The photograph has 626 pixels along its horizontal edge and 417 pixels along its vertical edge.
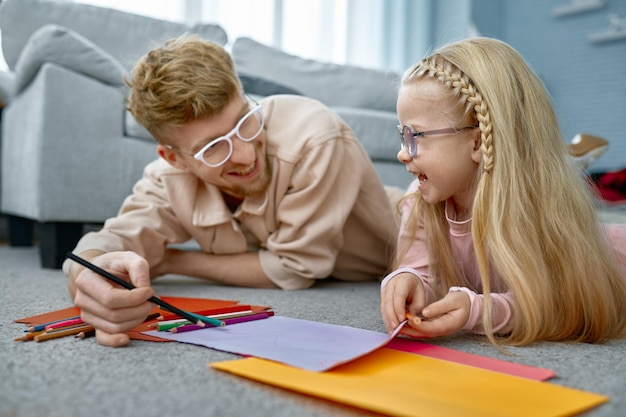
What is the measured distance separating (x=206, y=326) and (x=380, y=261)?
0.83 m

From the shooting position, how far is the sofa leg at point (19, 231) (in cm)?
270

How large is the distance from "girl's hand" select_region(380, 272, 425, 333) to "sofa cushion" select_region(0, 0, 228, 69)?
1606 millimetres

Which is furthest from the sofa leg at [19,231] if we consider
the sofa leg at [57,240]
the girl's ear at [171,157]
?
the girl's ear at [171,157]

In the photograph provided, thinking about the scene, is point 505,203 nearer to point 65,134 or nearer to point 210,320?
point 210,320

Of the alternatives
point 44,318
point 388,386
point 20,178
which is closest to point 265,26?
point 20,178

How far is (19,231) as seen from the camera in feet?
8.87

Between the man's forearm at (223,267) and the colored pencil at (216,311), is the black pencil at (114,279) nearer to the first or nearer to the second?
the colored pencil at (216,311)

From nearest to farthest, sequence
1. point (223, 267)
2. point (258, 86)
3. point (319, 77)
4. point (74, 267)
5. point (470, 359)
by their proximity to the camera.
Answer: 1. point (470, 359)
2. point (74, 267)
3. point (223, 267)
4. point (258, 86)
5. point (319, 77)

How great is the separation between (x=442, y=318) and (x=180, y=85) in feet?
2.34

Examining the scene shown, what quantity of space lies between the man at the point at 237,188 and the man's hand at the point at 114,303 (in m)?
0.30

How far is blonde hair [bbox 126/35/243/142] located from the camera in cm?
127

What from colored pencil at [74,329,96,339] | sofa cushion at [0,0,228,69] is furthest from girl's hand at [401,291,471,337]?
sofa cushion at [0,0,228,69]

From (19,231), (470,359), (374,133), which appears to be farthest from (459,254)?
(19,231)

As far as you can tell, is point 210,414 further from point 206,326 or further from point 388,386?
point 206,326
